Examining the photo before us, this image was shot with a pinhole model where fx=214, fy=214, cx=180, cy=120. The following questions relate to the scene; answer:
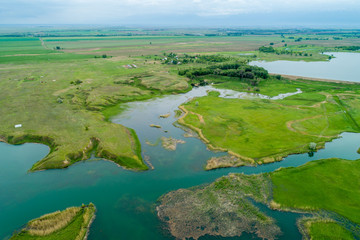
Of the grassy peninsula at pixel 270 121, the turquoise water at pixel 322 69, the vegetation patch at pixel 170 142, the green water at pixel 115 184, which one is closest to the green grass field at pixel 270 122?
the grassy peninsula at pixel 270 121

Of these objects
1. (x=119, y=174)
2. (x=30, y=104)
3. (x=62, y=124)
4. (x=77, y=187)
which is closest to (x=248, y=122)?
(x=119, y=174)

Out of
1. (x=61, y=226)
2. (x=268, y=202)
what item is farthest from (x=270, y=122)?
(x=61, y=226)

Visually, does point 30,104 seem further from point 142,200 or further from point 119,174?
point 142,200

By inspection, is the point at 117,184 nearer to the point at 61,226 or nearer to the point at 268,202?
the point at 61,226

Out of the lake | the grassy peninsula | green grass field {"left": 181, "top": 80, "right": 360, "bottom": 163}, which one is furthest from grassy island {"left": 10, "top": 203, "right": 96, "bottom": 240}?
green grass field {"left": 181, "top": 80, "right": 360, "bottom": 163}

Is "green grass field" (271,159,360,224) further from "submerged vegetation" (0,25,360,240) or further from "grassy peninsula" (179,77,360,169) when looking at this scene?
"grassy peninsula" (179,77,360,169)

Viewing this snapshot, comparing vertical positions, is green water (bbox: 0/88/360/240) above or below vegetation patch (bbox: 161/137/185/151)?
below
